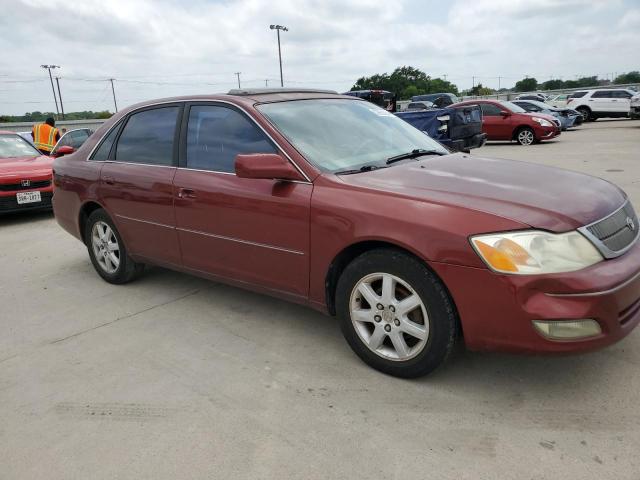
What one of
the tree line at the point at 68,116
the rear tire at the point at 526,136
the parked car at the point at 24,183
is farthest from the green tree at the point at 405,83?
the parked car at the point at 24,183

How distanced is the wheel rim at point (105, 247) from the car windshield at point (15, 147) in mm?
5408

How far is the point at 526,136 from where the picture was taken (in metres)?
17.0

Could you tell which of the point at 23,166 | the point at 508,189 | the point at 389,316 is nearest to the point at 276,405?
the point at 389,316

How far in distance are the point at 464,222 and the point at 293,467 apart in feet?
4.49

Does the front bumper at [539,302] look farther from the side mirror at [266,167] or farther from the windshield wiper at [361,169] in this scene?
the side mirror at [266,167]

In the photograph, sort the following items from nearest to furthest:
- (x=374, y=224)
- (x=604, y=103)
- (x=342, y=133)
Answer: (x=374, y=224) < (x=342, y=133) < (x=604, y=103)

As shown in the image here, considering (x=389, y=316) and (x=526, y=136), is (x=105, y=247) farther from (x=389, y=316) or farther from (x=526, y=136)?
(x=526, y=136)

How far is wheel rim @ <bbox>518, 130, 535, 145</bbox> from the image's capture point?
663 inches

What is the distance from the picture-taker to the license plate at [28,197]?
26.3 feet

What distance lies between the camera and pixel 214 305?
4.22 m

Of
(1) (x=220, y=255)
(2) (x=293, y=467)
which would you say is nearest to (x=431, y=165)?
(1) (x=220, y=255)

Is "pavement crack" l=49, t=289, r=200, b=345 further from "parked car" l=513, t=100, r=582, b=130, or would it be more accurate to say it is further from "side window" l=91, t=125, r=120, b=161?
"parked car" l=513, t=100, r=582, b=130

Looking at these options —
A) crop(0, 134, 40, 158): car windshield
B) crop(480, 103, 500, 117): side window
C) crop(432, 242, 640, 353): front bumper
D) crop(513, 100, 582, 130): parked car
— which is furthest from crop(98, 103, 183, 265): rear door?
crop(513, 100, 582, 130): parked car

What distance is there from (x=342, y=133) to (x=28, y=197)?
6.44m
